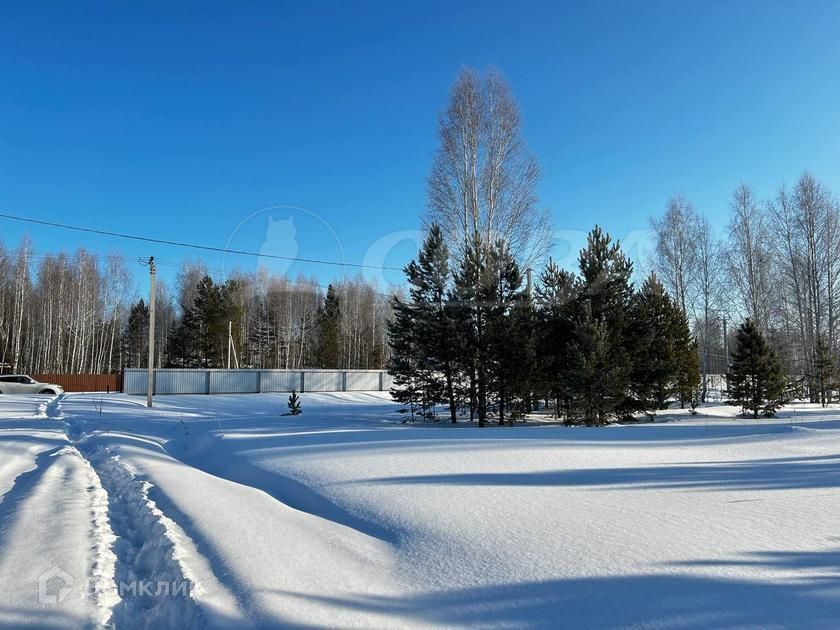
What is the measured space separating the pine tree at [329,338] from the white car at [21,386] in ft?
71.9

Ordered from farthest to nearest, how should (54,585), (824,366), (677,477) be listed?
(824,366)
(677,477)
(54,585)

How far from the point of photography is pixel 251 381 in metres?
31.7

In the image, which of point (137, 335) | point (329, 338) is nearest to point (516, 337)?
point (329, 338)

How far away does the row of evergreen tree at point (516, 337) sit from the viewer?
1634cm

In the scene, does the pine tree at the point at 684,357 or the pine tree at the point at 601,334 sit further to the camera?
the pine tree at the point at 684,357

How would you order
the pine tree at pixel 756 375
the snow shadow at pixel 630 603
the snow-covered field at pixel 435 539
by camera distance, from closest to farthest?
the snow shadow at pixel 630 603, the snow-covered field at pixel 435 539, the pine tree at pixel 756 375

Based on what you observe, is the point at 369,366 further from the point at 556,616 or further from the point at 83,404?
the point at 556,616

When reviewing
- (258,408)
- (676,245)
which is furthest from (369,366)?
(676,245)

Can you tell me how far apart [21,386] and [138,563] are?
1176 inches

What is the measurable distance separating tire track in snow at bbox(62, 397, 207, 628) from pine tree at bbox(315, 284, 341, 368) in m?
40.1

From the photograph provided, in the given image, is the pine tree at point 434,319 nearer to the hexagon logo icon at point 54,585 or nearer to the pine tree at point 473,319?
the pine tree at point 473,319

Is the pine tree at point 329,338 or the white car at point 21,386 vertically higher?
the pine tree at point 329,338

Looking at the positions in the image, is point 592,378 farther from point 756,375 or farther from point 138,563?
point 138,563

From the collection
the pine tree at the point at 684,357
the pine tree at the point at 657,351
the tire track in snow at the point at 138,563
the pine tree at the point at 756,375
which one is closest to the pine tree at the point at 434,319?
the pine tree at the point at 657,351
